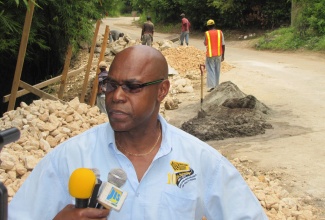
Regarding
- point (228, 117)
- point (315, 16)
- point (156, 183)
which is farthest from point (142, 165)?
point (315, 16)

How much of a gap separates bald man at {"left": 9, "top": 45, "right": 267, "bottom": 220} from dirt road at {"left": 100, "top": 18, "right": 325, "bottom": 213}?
151 inches

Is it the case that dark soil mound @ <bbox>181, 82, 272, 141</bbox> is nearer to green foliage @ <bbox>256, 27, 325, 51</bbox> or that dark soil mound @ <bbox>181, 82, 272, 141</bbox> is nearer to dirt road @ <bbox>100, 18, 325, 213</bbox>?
dirt road @ <bbox>100, 18, 325, 213</bbox>

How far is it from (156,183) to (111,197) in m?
0.48

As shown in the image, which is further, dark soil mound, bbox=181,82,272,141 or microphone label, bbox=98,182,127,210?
dark soil mound, bbox=181,82,272,141

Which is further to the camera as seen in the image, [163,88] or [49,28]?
[49,28]

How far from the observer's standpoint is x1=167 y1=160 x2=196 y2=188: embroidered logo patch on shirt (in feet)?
6.58

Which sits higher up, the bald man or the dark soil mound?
the bald man

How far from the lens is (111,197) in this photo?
5.10ft

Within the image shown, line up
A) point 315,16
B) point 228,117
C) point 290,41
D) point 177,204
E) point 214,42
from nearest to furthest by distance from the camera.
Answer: point 177,204 < point 228,117 < point 214,42 < point 315,16 < point 290,41

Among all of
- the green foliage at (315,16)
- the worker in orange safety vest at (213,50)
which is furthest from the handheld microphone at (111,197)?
the green foliage at (315,16)

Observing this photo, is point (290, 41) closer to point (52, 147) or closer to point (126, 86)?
point (52, 147)

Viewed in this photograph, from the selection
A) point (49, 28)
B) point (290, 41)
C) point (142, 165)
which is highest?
point (142, 165)

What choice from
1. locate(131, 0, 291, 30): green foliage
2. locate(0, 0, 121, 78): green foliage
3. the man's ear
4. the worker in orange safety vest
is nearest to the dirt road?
the worker in orange safety vest

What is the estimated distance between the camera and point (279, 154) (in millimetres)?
7422
